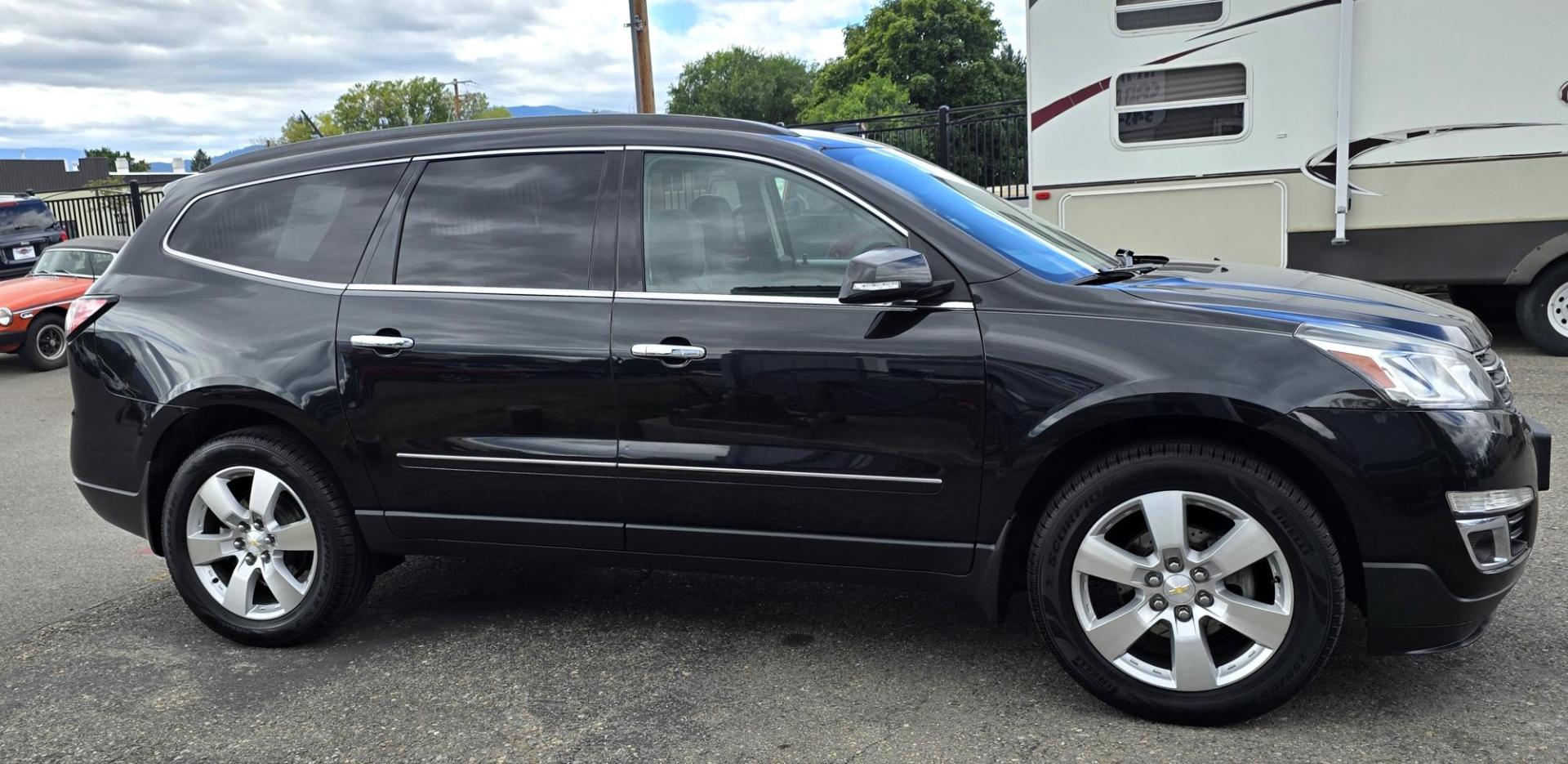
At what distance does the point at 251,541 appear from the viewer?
13.2 ft

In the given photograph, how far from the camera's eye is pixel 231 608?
4.03m

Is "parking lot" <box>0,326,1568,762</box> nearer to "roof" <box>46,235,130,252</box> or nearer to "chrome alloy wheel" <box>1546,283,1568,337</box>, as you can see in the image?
"chrome alloy wheel" <box>1546,283,1568,337</box>

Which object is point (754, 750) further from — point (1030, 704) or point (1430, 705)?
point (1430, 705)

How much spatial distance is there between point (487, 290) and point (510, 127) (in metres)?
0.63

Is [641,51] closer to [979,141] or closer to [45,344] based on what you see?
[979,141]

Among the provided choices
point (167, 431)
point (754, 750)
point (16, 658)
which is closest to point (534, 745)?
point (754, 750)

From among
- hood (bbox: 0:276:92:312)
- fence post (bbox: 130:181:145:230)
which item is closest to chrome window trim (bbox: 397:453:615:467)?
hood (bbox: 0:276:92:312)

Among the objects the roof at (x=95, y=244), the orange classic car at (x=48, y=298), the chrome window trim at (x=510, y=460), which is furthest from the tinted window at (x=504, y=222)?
the roof at (x=95, y=244)

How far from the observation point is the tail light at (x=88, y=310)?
4176mm

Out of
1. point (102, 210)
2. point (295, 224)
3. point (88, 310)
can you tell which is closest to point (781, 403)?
point (295, 224)

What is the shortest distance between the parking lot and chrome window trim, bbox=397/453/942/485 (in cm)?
68

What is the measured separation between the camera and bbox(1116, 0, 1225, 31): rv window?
8.49m

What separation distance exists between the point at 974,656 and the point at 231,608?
2.58m

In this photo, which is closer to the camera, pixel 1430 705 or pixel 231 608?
pixel 1430 705
